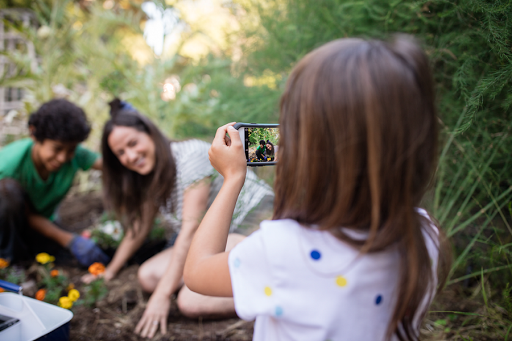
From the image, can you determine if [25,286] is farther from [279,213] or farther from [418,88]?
[418,88]

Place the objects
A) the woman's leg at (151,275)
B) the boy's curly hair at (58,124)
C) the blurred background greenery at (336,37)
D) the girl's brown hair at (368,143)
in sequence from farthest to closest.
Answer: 1. the boy's curly hair at (58,124)
2. the woman's leg at (151,275)
3. the blurred background greenery at (336,37)
4. the girl's brown hair at (368,143)

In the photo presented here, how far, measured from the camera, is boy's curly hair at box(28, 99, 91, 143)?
5.58 feet

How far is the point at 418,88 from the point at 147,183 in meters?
1.47

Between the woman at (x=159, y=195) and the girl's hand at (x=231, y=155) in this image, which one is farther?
the woman at (x=159, y=195)

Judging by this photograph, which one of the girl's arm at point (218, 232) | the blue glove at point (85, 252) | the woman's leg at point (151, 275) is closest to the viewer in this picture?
the girl's arm at point (218, 232)

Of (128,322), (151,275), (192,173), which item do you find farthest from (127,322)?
(192,173)

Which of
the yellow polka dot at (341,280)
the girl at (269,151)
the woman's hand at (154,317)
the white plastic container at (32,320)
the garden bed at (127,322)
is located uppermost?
the girl at (269,151)

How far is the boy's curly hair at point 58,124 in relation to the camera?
1.70 m

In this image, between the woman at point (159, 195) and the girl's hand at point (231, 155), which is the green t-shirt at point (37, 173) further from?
the girl's hand at point (231, 155)

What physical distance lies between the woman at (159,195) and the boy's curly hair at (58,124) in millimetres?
251

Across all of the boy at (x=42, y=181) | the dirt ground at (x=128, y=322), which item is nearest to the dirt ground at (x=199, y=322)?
the dirt ground at (x=128, y=322)

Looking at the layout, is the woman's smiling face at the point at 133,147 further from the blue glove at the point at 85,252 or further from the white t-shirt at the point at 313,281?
the white t-shirt at the point at 313,281

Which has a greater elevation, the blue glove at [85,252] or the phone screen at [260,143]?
the phone screen at [260,143]

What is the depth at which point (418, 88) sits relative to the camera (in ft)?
1.68
